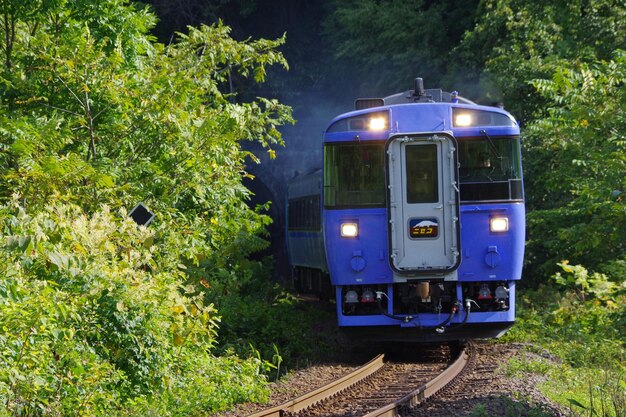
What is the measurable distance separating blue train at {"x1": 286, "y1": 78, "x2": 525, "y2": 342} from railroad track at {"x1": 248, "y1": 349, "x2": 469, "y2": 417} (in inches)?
22.5

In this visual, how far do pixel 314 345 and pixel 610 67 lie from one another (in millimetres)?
6405

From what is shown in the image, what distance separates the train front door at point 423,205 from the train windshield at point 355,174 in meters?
0.21

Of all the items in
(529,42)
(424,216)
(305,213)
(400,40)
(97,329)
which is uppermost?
(400,40)

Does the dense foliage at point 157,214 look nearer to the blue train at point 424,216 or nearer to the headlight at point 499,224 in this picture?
the blue train at point 424,216

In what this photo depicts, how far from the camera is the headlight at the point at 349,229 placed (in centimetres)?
1266

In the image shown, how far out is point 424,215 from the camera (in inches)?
492

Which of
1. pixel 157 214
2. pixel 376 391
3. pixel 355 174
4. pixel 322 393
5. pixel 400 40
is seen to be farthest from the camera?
pixel 400 40

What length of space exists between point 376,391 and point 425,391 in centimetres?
85

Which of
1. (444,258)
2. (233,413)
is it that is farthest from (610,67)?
(233,413)

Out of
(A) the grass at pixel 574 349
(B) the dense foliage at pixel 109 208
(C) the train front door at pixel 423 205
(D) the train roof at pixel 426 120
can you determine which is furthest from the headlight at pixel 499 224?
(B) the dense foliage at pixel 109 208

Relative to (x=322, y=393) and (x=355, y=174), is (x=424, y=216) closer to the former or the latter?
(x=355, y=174)

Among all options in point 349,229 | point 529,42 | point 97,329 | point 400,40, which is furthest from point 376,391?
point 400,40

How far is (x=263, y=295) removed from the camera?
19.7m

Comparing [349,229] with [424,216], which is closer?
[424,216]
